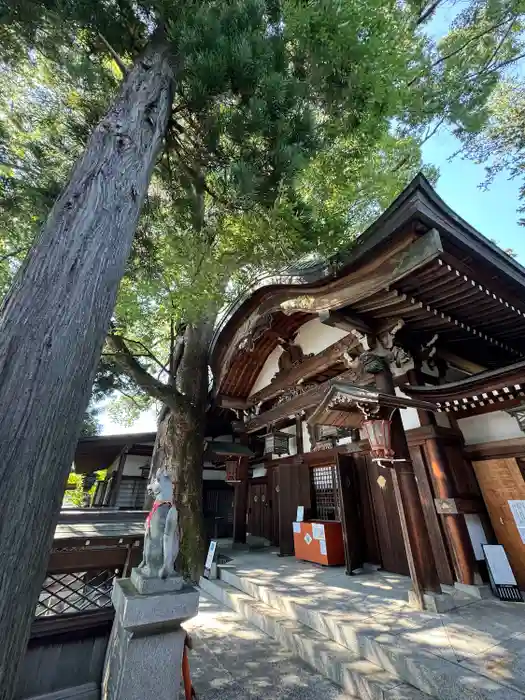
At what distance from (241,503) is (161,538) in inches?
258

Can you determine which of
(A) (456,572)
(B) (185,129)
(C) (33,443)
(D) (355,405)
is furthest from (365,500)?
(B) (185,129)

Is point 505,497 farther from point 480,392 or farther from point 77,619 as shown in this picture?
point 77,619

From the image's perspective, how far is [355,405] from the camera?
4.53 meters

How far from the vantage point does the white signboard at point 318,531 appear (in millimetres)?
6449

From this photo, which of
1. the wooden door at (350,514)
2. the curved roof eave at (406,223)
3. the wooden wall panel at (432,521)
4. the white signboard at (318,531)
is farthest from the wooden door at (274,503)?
the curved roof eave at (406,223)

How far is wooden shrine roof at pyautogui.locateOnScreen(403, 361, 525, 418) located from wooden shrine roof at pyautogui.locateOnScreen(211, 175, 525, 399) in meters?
1.05

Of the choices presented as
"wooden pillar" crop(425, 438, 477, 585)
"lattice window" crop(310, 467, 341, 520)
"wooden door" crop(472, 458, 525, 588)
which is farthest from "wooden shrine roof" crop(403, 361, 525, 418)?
"lattice window" crop(310, 467, 341, 520)

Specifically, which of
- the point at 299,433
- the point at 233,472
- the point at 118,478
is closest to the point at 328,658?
the point at 299,433

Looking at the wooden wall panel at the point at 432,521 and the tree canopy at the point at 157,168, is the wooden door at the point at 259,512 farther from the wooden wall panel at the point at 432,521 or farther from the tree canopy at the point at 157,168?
the wooden wall panel at the point at 432,521

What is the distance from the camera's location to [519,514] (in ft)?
14.1

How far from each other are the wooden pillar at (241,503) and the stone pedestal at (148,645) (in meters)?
6.13

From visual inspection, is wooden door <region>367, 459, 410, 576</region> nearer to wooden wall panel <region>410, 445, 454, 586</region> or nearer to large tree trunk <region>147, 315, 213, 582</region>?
wooden wall panel <region>410, 445, 454, 586</region>

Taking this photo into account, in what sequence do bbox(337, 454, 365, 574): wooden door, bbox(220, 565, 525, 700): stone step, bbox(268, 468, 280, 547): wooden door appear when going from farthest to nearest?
bbox(268, 468, 280, 547): wooden door, bbox(337, 454, 365, 574): wooden door, bbox(220, 565, 525, 700): stone step

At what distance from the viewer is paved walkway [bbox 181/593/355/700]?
296 centimetres
